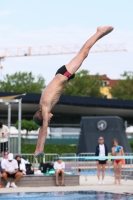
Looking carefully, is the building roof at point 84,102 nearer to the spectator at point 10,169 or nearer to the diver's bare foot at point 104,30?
the spectator at point 10,169

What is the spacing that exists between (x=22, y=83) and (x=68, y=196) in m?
80.3

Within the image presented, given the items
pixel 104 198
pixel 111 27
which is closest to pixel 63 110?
pixel 104 198

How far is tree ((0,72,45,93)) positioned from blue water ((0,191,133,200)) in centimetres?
7352

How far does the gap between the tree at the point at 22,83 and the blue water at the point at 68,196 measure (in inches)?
2894

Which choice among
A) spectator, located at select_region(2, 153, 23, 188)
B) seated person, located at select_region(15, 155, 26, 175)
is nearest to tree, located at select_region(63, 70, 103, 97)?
seated person, located at select_region(15, 155, 26, 175)

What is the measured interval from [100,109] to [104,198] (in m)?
44.8

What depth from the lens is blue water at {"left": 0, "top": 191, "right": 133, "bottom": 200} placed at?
52.0 feet

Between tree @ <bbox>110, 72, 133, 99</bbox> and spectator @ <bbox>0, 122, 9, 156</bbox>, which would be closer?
spectator @ <bbox>0, 122, 9, 156</bbox>

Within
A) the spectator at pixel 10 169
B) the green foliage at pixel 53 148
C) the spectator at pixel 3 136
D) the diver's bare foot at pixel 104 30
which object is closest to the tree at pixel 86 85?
the green foliage at pixel 53 148

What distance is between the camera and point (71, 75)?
413 inches

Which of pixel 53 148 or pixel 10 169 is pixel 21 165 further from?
pixel 53 148

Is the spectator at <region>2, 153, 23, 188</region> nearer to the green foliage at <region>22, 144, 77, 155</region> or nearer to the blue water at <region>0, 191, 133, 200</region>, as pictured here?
the blue water at <region>0, 191, 133, 200</region>

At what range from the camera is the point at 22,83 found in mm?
96312

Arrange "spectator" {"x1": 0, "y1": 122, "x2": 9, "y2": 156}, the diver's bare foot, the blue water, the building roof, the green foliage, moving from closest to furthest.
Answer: the diver's bare foot, the blue water, "spectator" {"x1": 0, "y1": 122, "x2": 9, "y2": 156}, the green foliage, the building roof
